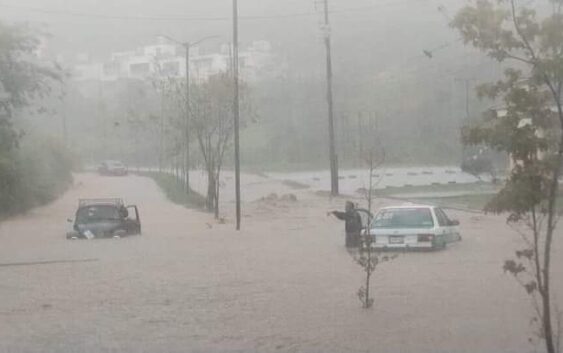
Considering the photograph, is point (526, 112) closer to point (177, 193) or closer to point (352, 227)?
point (352, 227)

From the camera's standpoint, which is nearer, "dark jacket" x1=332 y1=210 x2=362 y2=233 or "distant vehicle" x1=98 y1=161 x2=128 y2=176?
"dark jacket" x1=332 y1=210 x2=362 y2=233

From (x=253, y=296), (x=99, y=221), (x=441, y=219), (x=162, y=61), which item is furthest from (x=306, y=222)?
(x=162, y=61)

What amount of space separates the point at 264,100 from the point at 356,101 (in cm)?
940

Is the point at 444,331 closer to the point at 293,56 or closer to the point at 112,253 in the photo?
the point at 112,253

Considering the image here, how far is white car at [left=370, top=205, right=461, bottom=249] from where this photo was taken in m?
21.6

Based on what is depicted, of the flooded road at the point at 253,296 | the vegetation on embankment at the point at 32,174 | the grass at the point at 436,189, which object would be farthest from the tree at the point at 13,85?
the grass at the point at 436,189

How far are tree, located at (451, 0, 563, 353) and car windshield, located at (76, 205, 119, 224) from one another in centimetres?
2013

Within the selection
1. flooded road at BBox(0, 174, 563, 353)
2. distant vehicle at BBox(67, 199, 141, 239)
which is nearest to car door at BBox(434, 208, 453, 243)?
flooded road at BBox(0, 174, 563, 353)

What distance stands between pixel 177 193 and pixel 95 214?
85.6 feet

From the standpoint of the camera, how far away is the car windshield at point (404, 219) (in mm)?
21922

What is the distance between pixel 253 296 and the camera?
15.9 m

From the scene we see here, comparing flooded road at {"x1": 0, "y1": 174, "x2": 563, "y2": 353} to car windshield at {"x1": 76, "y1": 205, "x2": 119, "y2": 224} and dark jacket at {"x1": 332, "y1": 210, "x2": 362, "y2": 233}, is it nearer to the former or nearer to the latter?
dark jacket at {"x1": 332, "y1": 210, "x2": 362, "y2": 233}

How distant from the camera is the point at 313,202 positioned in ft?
147

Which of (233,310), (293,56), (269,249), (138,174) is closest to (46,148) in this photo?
(138,174)
